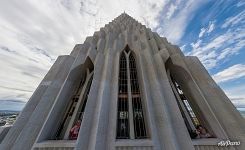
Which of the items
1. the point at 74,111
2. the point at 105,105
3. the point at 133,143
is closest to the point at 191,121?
the point at 133,143

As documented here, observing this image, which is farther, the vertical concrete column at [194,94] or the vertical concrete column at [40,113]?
the vertical concrete column at [194,94]

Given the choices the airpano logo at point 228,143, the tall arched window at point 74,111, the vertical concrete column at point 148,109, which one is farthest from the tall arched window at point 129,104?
the airpano logo at point 228,143

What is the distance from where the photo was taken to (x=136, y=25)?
22969 mm

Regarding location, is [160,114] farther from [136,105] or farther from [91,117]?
[91,117]

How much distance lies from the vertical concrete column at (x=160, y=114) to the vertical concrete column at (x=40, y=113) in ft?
30.4

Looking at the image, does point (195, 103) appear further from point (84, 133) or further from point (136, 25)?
point (136, 25)

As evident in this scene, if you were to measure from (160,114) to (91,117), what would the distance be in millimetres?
5251

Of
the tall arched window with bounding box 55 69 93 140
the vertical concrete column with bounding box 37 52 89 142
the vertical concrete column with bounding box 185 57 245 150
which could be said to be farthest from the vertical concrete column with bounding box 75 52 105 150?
the vertical concrete column with bounding box 185 57 245 150

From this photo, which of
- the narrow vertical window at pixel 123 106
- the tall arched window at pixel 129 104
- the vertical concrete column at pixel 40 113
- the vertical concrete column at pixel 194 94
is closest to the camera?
the vertical concrete column at pixel 40 113

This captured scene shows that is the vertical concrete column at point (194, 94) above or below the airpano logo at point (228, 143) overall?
above

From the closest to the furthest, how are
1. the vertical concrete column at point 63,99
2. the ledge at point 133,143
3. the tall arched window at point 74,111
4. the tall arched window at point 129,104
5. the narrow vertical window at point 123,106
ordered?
the ledge at point 133,143
the vertical concrete column at point 63,99
the tall arched window at point 129,104
the narrow vertical window at point 123,106
the tall arched window at point 74,111

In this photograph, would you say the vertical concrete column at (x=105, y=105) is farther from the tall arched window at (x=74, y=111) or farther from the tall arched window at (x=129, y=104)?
the tall arched window at (x=74, y=111)

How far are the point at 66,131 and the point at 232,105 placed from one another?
14700 millimetres

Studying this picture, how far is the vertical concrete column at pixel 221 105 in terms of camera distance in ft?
31.6
